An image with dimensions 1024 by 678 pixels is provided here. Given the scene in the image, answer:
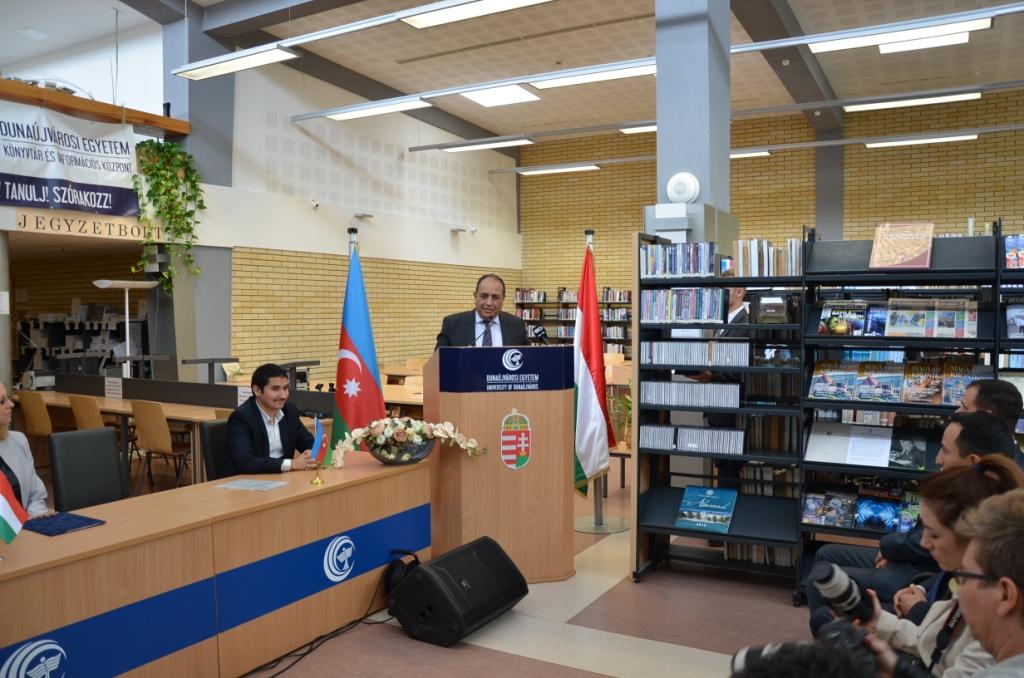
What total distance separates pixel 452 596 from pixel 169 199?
21.9 ft

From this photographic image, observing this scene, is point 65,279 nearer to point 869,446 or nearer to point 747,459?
point 747,459

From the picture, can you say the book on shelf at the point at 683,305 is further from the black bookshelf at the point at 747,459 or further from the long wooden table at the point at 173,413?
the long wooden table at the point at 173,413

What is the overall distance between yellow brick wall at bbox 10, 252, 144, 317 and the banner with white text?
6.75 feet

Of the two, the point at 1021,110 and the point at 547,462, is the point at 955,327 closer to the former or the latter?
the point at 547,462

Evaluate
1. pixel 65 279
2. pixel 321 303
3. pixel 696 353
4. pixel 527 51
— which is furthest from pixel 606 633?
→ pixel 65 279

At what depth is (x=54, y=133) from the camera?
7844 mm

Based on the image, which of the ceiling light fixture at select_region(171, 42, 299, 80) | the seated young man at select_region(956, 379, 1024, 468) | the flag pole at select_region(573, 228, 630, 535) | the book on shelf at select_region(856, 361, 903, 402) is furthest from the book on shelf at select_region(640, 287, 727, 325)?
the ceiling light fixture at select_region(171, 42, 299, 80)

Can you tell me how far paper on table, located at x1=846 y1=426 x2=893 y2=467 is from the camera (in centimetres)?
427

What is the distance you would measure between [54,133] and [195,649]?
21.3 feet

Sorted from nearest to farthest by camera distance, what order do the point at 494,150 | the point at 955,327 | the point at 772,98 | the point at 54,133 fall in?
the point at 955,327 → the point at 54,133 → the point at 772,98 → the point at 494,150

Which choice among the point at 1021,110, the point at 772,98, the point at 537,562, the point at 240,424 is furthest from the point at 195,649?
the point at 1021,110

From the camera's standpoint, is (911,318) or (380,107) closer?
(911,318)

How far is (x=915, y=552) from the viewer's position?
3135 millimetres

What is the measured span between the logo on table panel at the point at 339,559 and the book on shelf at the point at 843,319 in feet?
9.05
